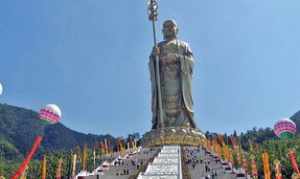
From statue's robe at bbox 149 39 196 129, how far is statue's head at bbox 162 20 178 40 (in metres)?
1.55

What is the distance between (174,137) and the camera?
30688 mm

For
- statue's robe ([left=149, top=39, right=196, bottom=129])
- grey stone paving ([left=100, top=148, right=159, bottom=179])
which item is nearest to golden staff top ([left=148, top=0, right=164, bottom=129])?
statue's robe ([left=149, top=39, right=196, bottom=129])

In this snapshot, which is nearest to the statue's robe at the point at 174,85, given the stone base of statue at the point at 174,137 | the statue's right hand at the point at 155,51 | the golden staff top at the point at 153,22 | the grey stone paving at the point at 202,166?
the statue's right hand at the point at 155,51

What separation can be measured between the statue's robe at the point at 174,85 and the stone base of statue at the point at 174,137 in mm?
1540

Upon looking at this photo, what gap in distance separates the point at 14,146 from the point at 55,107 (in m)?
76.2

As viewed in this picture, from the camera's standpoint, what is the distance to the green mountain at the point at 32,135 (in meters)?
89.1

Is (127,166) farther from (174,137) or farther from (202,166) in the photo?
(174,137)

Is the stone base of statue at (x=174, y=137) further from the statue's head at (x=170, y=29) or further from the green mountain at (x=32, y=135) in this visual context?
the green mountain at (x=32, y=135)

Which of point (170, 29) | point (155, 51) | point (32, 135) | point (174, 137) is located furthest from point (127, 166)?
point (32, 135)

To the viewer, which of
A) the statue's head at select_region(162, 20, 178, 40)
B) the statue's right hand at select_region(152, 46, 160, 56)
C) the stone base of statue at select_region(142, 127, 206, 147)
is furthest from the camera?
the statue's head at select_region(162, 20, 178, 40)

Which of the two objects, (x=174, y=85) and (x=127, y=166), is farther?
(x=174, y=85)

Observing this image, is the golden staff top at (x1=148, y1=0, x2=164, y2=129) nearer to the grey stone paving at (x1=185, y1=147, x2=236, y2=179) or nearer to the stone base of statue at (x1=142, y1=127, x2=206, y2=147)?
the stone base of statue at (x1=142, y1=127, x2=206, y2=147)

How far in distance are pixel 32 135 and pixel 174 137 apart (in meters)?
66.3

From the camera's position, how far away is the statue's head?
35094mm
